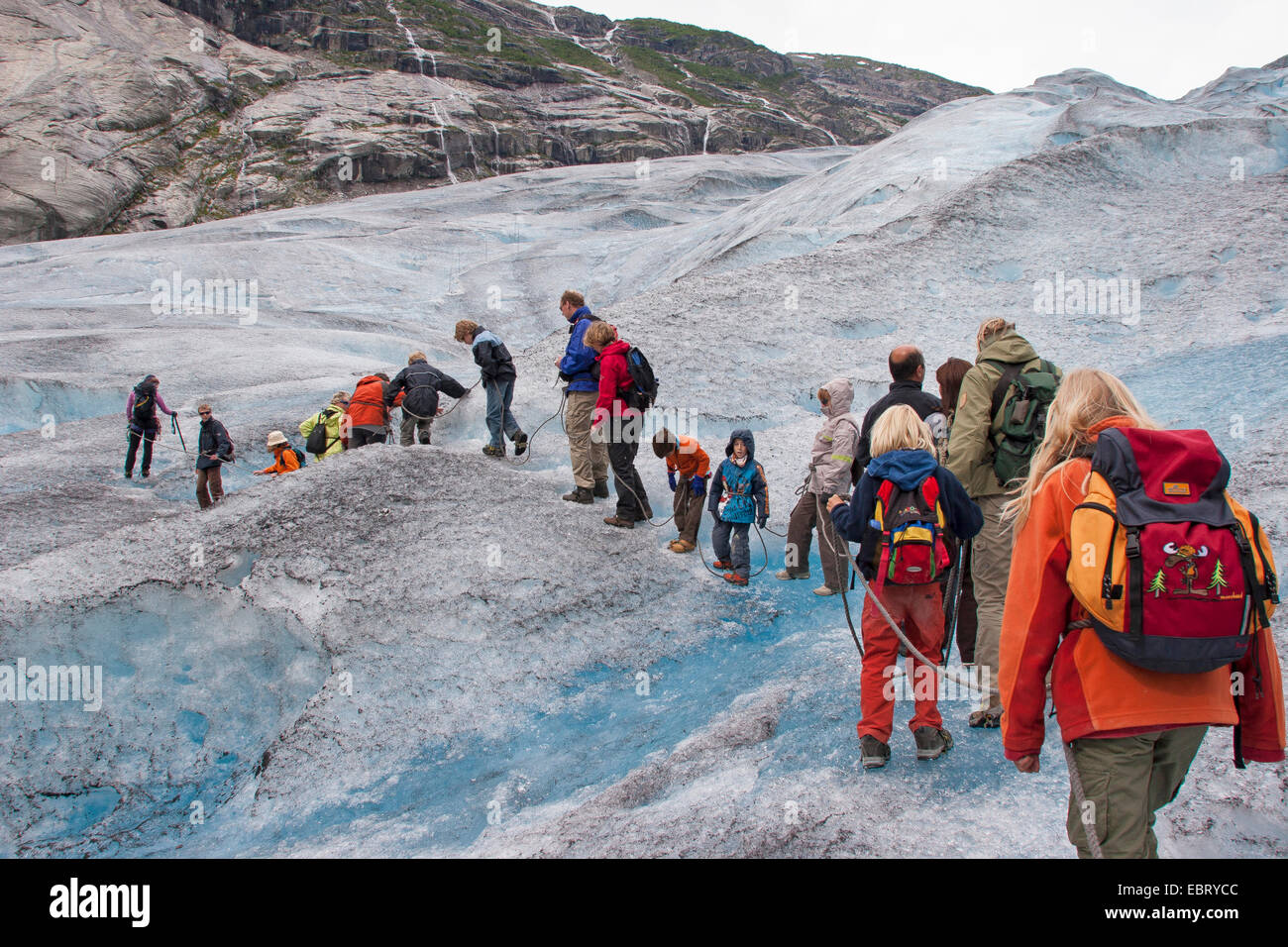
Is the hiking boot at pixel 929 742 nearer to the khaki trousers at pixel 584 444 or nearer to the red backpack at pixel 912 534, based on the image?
the red backpack at pixel 912 534

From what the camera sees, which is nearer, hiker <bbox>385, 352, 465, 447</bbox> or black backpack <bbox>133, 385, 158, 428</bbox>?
hiker <bbox>385, 352, 465, 447</bbox>

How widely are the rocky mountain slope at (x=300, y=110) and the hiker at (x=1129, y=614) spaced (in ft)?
177

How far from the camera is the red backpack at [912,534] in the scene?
426 centimetres

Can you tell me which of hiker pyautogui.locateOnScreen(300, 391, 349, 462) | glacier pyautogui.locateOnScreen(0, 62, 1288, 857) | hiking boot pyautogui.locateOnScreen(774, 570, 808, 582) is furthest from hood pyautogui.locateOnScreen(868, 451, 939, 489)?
hiker pyautogui.locateOnScreen(300, 391, 349, 462)

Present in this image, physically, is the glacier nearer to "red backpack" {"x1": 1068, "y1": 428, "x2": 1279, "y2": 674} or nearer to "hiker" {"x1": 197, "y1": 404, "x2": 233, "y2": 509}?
"hiker" {"x1": 197, "y1": 404, "x2": 233, "y2": 509}

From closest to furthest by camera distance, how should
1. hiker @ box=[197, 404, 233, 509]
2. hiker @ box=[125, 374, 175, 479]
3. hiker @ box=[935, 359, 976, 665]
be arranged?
hiker @ box=[935, 359, 976, 665] < hiker @ box=[197, 404, 233, 509] < hiker @ box=[125, 374, 175, 479]

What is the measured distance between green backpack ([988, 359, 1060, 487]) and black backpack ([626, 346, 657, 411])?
4.06 meters

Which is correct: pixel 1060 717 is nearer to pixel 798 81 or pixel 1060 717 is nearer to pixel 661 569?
pixel 661 569

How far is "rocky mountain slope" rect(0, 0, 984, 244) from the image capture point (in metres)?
48.8

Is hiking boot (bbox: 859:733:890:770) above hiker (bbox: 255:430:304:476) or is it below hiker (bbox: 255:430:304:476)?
below

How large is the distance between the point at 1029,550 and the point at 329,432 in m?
9.85

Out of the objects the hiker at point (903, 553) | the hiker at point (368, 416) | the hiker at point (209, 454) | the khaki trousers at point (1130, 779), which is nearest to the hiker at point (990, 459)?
the hiker at point (903, 553)

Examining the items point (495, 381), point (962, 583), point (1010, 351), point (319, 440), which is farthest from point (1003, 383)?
point (319, 440)

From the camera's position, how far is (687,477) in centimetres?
881
